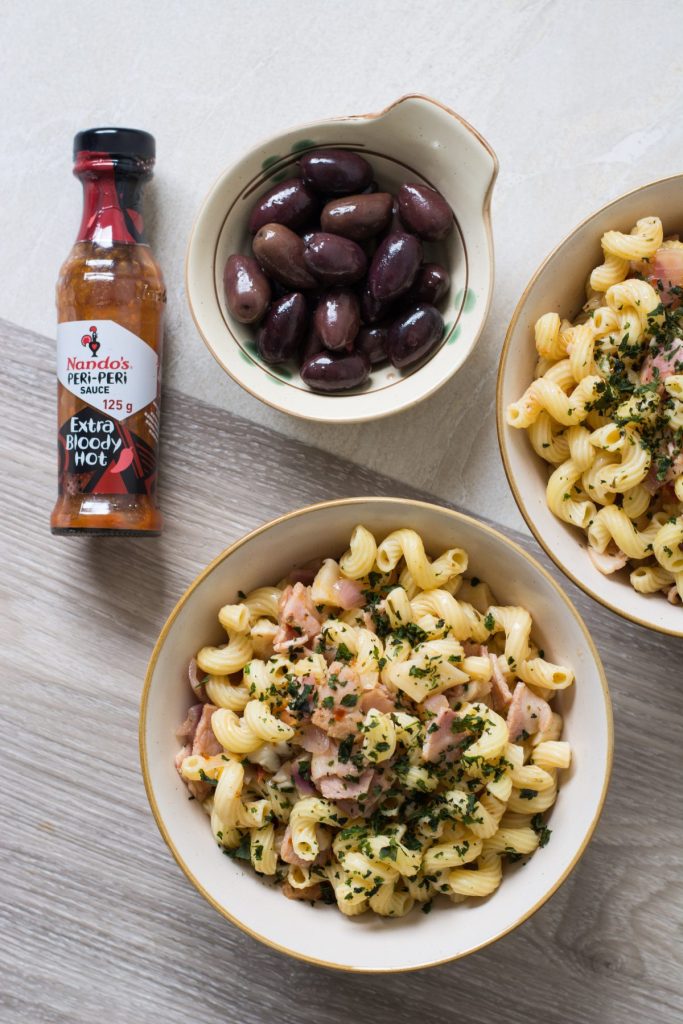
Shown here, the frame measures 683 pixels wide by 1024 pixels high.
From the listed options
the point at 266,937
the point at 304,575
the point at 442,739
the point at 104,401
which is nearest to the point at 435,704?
the point at 442,739

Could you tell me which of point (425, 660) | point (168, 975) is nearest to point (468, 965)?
point (168, 975)

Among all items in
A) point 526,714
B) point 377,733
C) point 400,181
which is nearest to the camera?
point 377,733

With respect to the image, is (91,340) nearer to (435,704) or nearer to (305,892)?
(435,704)

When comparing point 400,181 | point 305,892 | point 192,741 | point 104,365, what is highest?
point 400,181

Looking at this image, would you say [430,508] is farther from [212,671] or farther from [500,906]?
[500,906]

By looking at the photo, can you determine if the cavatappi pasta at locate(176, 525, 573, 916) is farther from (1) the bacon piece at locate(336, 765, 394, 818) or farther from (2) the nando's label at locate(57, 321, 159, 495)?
(2) the nando's label at locate(57, 321, 159, 495)

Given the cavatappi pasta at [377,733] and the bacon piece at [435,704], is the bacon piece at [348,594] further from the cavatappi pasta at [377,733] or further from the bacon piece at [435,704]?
the bacon piece at [435,704]

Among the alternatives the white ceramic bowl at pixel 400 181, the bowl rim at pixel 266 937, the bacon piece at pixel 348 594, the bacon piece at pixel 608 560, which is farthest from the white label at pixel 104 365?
the bacon piece at pixel 608 560
